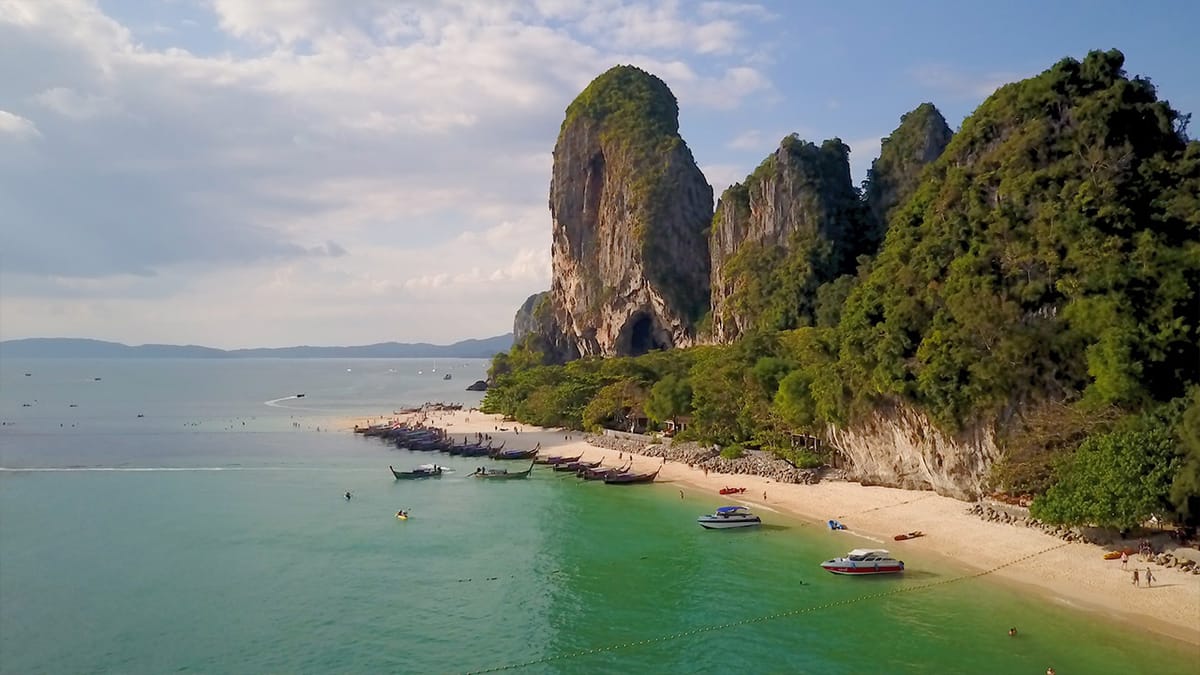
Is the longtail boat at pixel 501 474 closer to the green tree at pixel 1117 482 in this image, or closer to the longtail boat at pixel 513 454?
the longtail boat at pixel 513 454

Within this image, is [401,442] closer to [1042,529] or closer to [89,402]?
[1042,529]

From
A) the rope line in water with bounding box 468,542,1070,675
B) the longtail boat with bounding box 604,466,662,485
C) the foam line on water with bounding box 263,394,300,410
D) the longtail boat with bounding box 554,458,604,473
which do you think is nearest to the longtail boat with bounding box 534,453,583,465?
the longtail boat with bounding box 554,458,604,473

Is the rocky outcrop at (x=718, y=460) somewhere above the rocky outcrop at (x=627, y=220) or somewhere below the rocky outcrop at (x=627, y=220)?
below

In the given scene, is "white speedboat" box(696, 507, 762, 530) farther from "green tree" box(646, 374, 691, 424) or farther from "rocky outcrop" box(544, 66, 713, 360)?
"rocky outcrop" box(544, 66, 713, 360)

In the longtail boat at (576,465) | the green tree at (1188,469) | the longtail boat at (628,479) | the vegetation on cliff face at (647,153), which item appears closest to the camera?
the green tree at (1188,469)

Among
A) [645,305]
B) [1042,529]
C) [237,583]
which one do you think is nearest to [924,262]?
[1042,529]

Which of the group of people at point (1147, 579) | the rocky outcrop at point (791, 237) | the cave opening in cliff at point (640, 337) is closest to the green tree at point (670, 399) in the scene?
the rocky outcrop at point (791, 237)
